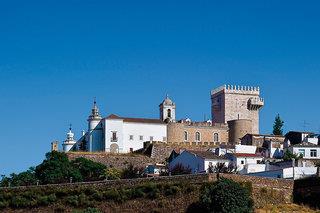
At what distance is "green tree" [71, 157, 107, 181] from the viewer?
74.4 meters

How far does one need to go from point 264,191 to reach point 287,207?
1870mm

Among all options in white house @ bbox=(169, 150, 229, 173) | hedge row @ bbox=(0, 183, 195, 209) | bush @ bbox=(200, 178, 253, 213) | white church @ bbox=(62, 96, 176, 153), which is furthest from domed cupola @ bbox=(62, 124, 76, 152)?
bush @ bbox=(200, 178, 253, 213)

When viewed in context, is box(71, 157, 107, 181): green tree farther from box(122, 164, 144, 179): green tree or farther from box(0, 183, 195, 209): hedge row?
box(0, 183, 195, 209): hedge row

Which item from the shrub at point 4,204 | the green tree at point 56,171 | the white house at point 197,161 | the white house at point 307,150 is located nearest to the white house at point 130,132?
the green tree at point 56,171

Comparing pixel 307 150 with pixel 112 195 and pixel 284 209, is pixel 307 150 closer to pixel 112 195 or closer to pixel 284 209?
pixel 284 209

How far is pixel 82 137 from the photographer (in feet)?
297

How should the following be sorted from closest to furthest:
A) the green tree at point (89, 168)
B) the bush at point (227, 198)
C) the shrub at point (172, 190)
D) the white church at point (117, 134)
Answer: the bush at point (227, 198)
the shrub at point (172, 190)
the green tree at point (89, 168)
the white church at point (117, 134)

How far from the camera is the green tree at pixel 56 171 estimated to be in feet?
231

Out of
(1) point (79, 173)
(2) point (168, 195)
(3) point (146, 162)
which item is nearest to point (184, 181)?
(2) point (168, 195)

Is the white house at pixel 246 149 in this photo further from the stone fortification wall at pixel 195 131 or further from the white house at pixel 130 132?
the white house at pixel 130 132

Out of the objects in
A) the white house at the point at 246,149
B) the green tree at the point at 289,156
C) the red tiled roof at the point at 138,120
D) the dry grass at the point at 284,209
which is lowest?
the dry grass at the point at 284,209

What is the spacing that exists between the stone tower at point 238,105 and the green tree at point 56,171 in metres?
29.5

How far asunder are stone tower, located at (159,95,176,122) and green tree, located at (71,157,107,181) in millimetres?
16559

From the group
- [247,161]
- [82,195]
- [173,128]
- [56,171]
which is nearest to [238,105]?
[173,128]
